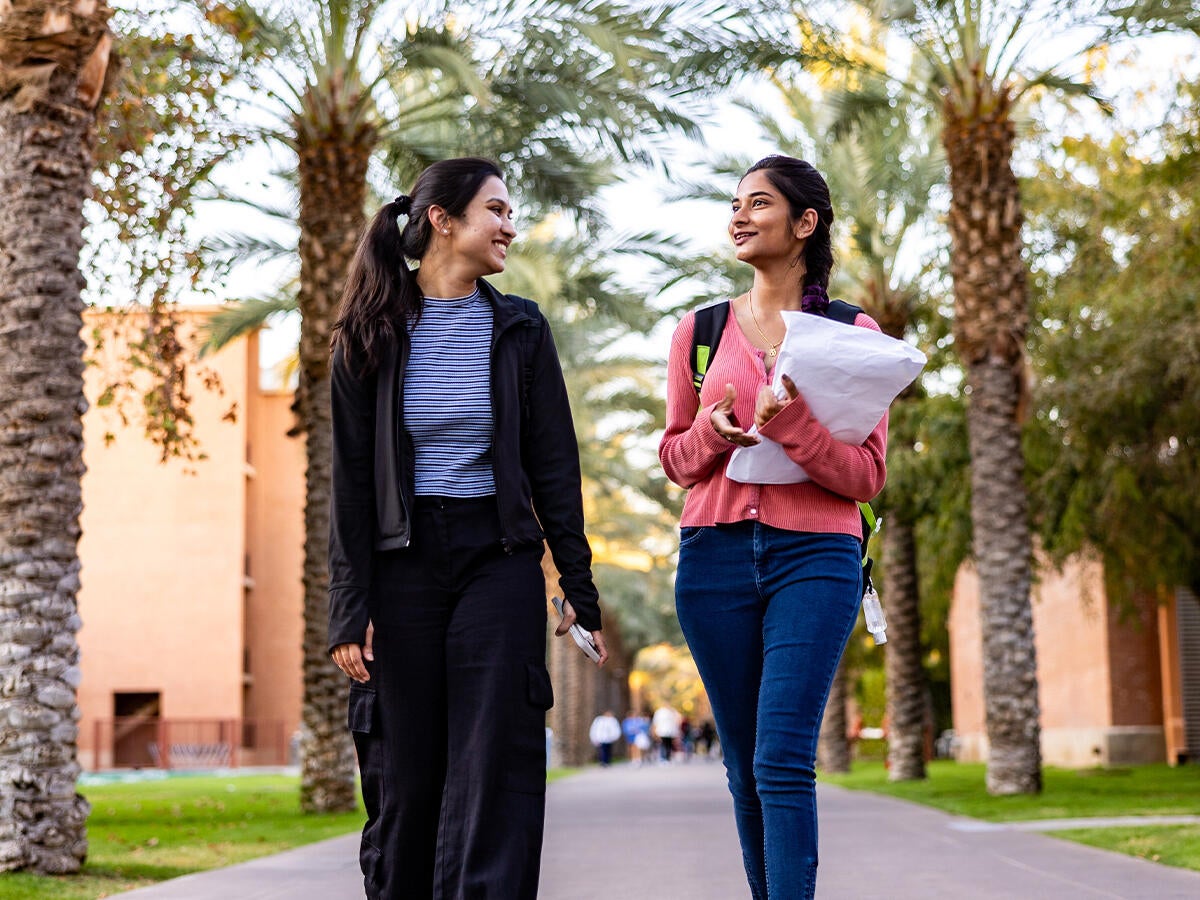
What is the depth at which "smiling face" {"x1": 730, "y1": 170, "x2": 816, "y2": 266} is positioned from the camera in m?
4.67

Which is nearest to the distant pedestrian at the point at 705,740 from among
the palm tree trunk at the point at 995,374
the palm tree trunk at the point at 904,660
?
the palm tree trunk at the point at 904,660

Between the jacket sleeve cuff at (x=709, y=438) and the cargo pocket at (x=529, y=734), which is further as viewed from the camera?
the jacket sleeve cuff at (x=709, y=438)

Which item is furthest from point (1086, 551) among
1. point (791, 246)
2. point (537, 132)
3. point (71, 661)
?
point (791, 246)

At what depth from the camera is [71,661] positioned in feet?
28.7

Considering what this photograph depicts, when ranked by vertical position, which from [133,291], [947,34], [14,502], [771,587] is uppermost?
[947,34]

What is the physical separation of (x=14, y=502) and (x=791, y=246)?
17.8 ft

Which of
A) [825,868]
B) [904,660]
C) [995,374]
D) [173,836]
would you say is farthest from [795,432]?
[904,660]

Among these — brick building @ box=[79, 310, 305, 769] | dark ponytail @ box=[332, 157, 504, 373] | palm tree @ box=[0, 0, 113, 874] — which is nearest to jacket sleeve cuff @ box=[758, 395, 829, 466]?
dark ponytail @ box=[332, 157, 504, 373]

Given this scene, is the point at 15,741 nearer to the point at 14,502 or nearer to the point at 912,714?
the point at 14,502

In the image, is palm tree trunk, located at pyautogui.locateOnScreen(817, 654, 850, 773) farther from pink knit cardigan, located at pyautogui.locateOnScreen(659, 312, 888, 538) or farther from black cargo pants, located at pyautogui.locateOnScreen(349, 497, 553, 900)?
black cargo pants, located at pyautogui.locateOnScreen(349, 497, 553, 900)

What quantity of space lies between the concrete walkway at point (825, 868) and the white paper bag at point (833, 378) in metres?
3.33

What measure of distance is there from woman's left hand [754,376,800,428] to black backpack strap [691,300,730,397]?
385 millimetres

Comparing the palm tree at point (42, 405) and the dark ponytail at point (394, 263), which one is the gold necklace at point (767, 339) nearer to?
the dark ponytail at point (394, 263)

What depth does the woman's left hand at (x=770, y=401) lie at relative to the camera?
4.31m
